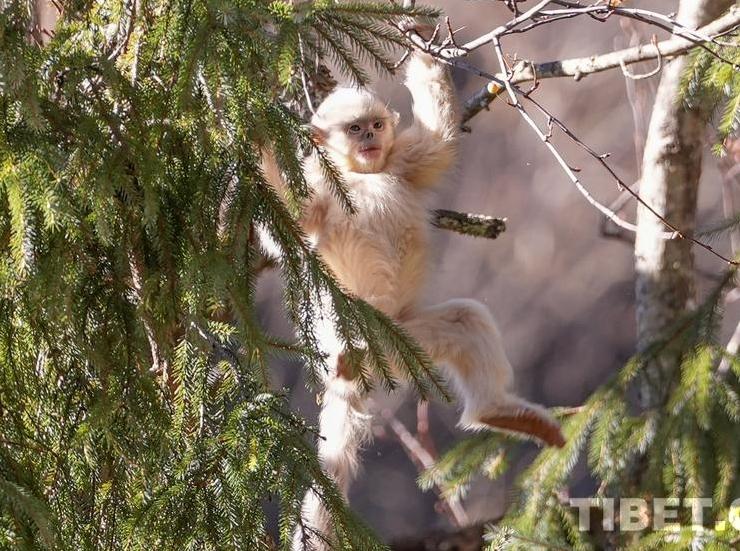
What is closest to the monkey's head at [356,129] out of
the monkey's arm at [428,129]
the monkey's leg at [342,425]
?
the monkey's arm at [428,129]

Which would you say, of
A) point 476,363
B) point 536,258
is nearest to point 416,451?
point 536,258

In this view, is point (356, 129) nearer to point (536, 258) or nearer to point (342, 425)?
point (342, 425)

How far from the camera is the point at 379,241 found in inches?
179

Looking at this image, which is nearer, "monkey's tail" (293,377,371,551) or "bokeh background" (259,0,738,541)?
"monkey's tail" (293,377,371,551)

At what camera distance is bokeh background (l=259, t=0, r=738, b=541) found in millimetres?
7906

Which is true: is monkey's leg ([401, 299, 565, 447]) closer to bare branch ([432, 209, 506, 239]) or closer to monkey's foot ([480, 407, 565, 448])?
monkey's foot ([480, 407, 565, 448])

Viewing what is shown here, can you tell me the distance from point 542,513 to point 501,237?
14.6ft

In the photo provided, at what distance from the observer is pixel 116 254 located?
8.82 ft

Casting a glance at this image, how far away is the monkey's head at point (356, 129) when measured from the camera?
14.8ft

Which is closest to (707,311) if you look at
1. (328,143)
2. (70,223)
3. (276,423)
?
(328,143)

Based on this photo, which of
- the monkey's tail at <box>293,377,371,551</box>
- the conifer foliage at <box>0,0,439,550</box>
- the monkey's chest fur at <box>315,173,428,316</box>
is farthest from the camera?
the monkey's chest fur at <box>315,173,428,316</box>

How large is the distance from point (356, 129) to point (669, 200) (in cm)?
148

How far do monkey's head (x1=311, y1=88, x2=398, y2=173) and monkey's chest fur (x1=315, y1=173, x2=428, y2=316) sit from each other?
8 centimetres

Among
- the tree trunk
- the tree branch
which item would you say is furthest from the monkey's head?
the tree trunk
